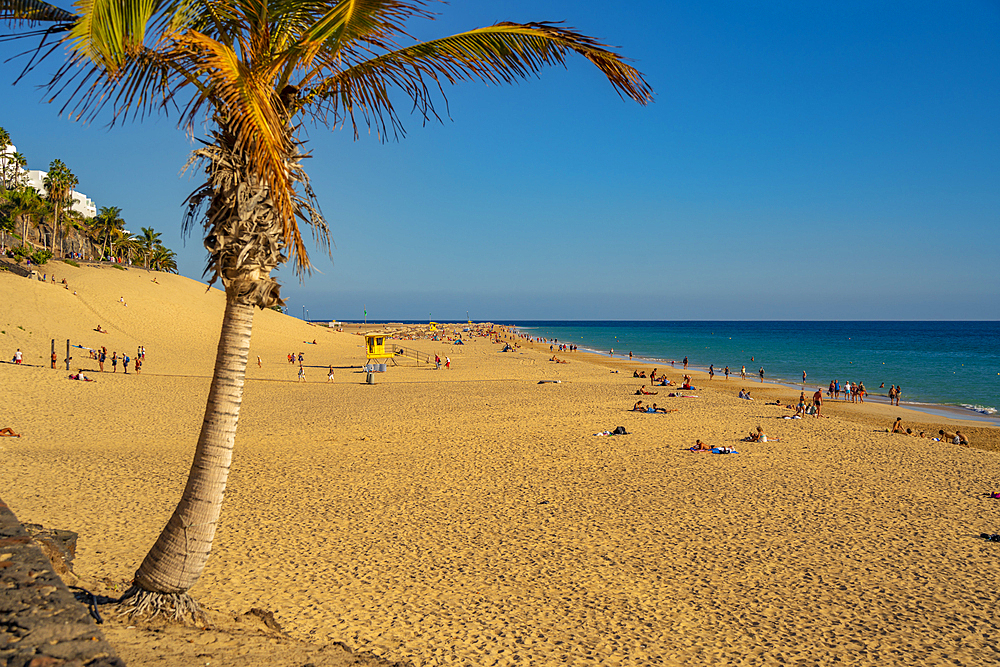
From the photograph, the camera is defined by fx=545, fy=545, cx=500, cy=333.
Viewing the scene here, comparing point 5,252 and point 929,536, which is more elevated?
point 5,252

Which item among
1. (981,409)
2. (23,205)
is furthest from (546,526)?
(23,205)

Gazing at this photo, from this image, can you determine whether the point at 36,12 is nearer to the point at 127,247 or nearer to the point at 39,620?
the point at 39,620

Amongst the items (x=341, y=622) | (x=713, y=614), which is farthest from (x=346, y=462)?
(x=713, y=614)

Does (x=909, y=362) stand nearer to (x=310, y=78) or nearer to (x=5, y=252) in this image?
(x=310, y=78)

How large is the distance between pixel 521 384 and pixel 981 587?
Result: 27457 millimetres

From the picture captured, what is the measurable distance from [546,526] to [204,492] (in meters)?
7.20

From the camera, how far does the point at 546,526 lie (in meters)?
A: 11.1

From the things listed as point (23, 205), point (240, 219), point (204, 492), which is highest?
point (23, 205)

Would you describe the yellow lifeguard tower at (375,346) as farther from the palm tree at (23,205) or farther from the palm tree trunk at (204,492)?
the palm tree at (23,205)

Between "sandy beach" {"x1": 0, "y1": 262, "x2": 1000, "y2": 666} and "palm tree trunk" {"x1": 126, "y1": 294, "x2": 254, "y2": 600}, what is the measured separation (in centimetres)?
55

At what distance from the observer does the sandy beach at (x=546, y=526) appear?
7.27m

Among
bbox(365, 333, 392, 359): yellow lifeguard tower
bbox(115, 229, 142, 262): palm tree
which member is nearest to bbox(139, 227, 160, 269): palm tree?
bbox(115, 229, 142, 262): palm tree

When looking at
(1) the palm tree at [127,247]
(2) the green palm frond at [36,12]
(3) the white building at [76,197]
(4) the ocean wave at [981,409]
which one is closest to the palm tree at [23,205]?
(1) the palm tree at [127,247]

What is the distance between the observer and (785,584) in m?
8.76
